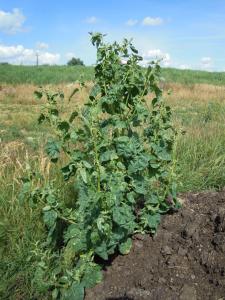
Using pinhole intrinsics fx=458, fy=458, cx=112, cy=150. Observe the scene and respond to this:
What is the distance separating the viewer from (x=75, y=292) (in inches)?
120

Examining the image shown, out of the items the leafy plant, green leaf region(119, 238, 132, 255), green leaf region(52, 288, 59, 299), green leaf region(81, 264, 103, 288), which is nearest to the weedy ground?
→ the leafy plant

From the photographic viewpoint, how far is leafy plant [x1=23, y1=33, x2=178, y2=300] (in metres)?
3.12

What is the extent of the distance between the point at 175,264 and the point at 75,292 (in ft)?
2.50

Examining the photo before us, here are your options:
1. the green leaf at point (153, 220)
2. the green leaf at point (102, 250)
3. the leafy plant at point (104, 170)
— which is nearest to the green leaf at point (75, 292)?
the leafy plant at point (104, 170)

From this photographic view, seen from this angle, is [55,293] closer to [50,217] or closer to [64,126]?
[50,217]

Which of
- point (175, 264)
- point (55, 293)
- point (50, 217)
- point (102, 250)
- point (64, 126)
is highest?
point (64, 126)

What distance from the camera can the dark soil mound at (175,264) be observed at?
3.06m

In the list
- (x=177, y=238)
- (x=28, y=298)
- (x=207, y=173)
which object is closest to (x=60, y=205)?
(x=28, y=298)

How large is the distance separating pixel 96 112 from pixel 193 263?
130cm

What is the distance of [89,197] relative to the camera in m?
3.16

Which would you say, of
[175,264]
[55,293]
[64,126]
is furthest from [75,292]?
[64,126]

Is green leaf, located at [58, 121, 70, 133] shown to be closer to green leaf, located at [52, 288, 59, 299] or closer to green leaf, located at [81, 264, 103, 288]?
green leaf, located at [81, 264, 103, 288]

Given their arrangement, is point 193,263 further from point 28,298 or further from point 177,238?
point 28,298

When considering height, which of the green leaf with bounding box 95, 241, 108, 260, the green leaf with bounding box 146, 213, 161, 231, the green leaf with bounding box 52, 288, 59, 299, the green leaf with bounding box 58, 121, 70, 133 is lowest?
the green leaf with bounding box 52, 288, 59, 299
